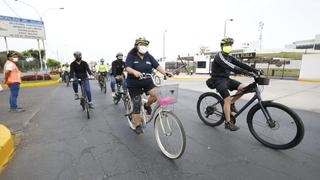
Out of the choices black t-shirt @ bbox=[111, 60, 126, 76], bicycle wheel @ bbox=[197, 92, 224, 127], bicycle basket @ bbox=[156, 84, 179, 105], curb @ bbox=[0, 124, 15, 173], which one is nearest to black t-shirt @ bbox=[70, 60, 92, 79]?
black t-shirt @ bbox=[111, 60, 126, 76]

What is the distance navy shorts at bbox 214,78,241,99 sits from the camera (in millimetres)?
3812

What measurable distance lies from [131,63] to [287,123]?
2868 millimetres

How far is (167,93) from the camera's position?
285cm

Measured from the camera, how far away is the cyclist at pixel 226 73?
3.68 m

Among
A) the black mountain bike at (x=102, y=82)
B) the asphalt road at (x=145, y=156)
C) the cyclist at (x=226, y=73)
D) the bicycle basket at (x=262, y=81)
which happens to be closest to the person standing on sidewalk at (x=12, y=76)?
the asphalt road at (x=145, y=156)

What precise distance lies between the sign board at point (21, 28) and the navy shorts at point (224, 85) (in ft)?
74.3

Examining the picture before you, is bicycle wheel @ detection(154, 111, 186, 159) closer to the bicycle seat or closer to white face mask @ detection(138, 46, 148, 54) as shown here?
the bicycle seat

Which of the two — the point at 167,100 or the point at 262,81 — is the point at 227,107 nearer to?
the point at 262,81

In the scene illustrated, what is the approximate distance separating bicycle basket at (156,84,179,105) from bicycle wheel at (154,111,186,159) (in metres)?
0.19

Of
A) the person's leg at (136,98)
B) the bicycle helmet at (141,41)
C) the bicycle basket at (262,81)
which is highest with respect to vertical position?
the bicycle helmet at (141,41)

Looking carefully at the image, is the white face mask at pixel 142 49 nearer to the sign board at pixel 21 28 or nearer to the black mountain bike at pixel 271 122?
the black mountain bike at pixel 271 122

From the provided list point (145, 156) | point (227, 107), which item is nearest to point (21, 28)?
point (145, 156)

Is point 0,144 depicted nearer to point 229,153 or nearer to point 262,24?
point 229,153

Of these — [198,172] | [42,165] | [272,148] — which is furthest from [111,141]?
A: [272,148]
